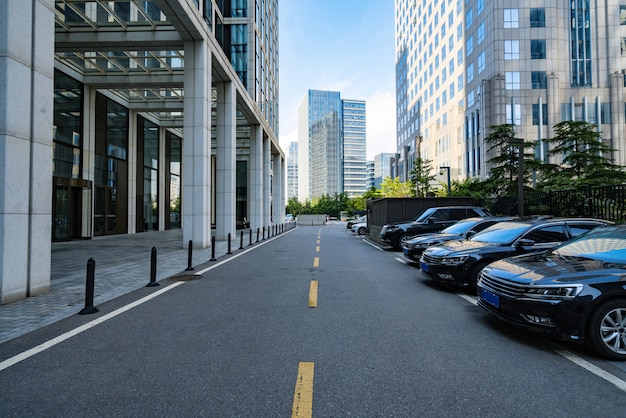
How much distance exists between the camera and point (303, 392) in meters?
3.05

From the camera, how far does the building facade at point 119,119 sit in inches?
258

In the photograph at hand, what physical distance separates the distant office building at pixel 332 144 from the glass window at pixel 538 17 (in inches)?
4412

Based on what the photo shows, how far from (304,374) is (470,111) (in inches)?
1910

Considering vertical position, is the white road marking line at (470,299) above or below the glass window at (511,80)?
below

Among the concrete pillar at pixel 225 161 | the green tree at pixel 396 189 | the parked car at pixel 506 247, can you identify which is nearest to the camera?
the parked car at pixel 506 247

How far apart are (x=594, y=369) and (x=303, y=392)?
10.3ft

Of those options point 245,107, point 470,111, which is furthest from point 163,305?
point 470,111

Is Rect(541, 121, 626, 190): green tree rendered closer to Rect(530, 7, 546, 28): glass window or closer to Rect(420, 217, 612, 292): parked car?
Rect(420, 217, 612, 292): parked car

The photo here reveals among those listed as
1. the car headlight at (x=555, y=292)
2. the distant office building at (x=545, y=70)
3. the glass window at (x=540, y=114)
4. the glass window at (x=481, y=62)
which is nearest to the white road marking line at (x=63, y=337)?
the car headlight at (x=555, y=292)

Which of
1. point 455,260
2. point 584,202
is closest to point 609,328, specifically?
point 455,260

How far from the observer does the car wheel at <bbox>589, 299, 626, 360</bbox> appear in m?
3.92

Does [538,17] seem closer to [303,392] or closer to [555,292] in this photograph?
[555,292]

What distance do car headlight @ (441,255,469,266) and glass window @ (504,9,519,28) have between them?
44.9 metres

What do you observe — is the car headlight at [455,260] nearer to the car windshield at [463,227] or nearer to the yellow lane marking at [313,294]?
the yellow lane marking at [313,294]
